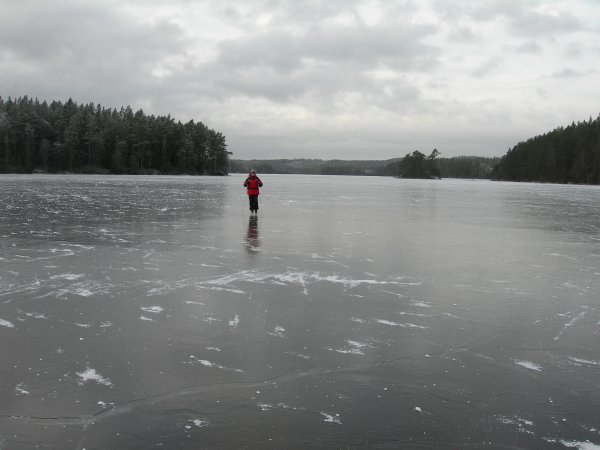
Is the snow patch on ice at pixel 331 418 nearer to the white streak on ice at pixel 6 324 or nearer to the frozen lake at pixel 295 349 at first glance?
the frozen lake at pixel 295 349

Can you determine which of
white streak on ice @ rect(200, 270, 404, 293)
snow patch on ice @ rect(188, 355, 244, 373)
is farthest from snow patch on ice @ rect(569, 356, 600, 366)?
white streak on ice @ rect(200, 270, 404, 293)

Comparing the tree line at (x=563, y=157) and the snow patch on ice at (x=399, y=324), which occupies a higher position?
the tree line at (x=563, y=157)

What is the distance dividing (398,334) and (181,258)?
5.09m

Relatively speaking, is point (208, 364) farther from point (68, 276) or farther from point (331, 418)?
point (68, 276)

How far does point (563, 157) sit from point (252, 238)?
123 meters

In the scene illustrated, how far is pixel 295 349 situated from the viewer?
4.69 meters

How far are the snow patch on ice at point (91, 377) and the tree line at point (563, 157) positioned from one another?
385 ft

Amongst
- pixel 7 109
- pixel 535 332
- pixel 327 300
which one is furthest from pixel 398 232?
pixel 7 109

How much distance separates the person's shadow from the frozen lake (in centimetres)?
70

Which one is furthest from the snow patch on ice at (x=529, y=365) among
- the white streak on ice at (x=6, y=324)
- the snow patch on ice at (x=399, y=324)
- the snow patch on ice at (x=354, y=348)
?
the white streak on ice at (x=6, y=324)

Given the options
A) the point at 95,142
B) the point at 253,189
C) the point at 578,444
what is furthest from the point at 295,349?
the point at 95,142

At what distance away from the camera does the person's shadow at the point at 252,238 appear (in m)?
10.4

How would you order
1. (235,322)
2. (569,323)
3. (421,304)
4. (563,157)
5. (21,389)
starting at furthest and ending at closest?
(563,157) < (421,304) < (569,323) < (235,322) < (21,389)

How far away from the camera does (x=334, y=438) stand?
3.20 meters
